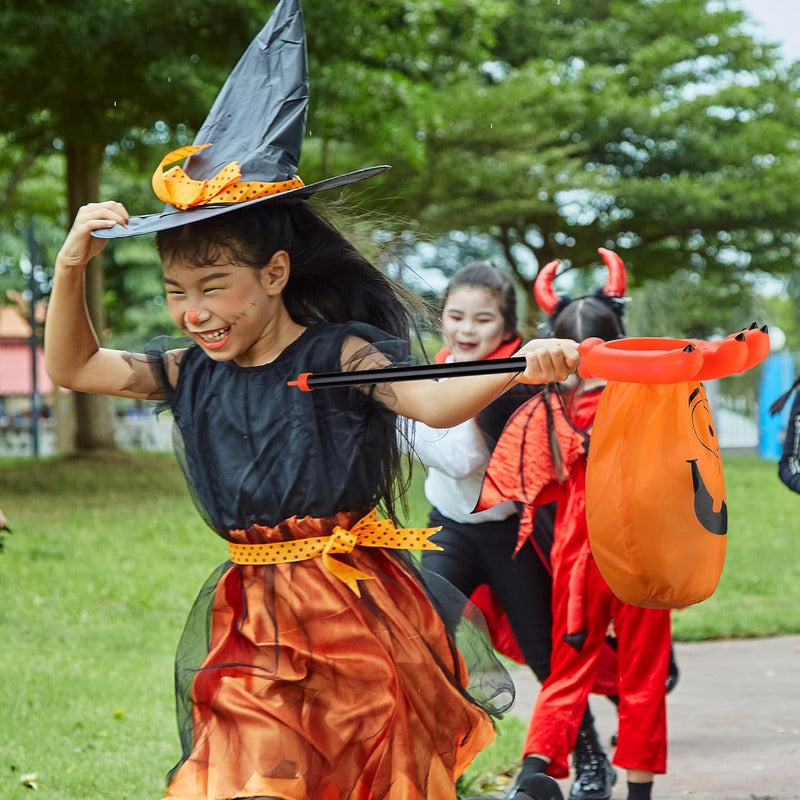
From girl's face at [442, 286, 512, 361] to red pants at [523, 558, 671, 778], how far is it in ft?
2.97

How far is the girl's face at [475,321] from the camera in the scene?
4770 mm

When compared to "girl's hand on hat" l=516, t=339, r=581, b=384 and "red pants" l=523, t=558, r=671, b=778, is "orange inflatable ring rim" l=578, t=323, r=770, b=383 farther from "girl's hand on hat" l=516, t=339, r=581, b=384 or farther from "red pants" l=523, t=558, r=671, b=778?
"red pants" l=523, t=558, r=671, b=778

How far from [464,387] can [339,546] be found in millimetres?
452

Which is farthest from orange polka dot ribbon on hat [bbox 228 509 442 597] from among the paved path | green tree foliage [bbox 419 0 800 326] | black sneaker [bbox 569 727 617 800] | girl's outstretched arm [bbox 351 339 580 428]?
green tree foliage [bbox 419 0 800 326]

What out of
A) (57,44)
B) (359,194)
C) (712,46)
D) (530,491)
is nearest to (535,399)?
(530,491)

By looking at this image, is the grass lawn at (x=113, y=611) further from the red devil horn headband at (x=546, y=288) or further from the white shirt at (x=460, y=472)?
the red devil horn headband at (x=546, y=288)

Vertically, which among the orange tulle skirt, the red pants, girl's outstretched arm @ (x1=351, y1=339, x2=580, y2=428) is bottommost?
the red pants

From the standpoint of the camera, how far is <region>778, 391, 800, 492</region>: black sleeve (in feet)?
13.7

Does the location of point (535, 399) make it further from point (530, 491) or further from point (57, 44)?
point (57, 44)

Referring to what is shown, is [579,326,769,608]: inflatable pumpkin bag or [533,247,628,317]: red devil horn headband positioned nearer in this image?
[579,326,769,608]: inflatable pumpkin bag

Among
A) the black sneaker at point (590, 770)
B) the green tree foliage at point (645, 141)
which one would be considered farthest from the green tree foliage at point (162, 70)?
the black sneaker at point (590, 770)

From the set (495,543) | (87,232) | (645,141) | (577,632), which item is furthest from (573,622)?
(645,141)

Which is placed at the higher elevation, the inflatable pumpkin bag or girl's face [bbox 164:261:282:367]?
girl's face [bbox 164:261:282:367]

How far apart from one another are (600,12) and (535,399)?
21.3 m
